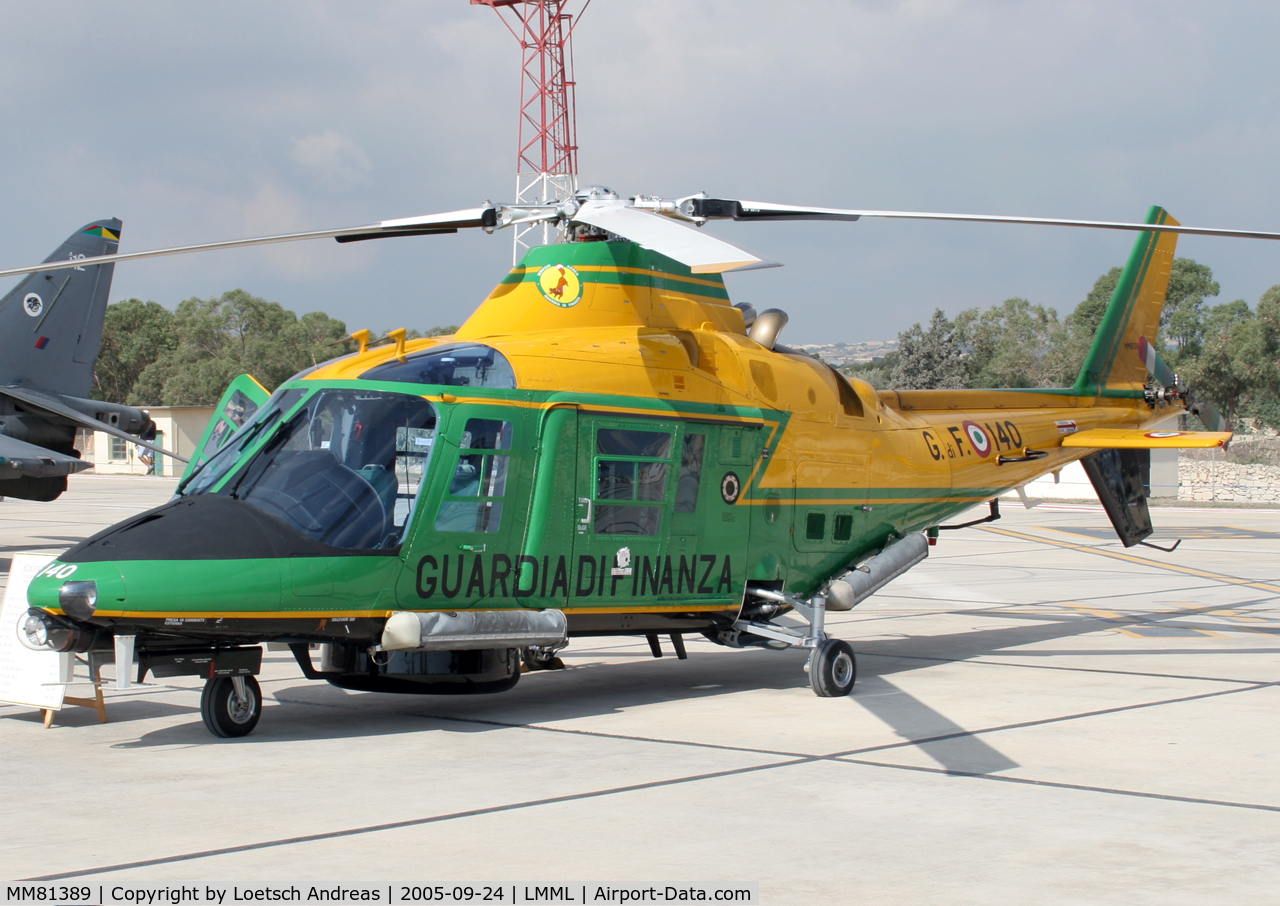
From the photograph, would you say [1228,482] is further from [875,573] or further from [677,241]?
[677,241]

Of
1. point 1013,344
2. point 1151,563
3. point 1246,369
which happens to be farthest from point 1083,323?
point 1151,563

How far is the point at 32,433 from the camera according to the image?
2169cm

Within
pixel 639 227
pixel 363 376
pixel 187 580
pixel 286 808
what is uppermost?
pixel 639 227

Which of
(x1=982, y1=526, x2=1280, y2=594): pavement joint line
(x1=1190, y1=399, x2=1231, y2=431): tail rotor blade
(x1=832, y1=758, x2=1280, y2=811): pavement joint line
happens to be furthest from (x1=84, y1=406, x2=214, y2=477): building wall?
(x1=832, y1=758, x2=1280, y2=811): pavement joint line

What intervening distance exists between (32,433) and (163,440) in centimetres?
5085

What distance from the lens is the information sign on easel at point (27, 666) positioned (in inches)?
327

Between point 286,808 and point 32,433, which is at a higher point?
point 32,433

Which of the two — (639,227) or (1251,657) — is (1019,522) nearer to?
(1251,657)

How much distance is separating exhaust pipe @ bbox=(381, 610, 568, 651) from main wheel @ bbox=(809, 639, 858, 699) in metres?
2.16

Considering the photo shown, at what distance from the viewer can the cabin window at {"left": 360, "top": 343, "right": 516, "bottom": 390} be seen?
8.19 meters

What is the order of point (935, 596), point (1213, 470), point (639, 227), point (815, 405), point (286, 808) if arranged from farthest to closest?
point (1213, 470), point (935, 596), point (815, 405), point (639, 227), point (286, 808)

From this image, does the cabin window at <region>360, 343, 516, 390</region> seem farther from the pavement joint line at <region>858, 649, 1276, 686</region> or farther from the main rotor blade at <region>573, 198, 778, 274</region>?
the pavement joint line at <region>858, 649, 1276, 686</region>

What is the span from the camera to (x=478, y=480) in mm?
8219

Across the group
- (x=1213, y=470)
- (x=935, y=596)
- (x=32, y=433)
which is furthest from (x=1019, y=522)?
(x=32, y=433)
